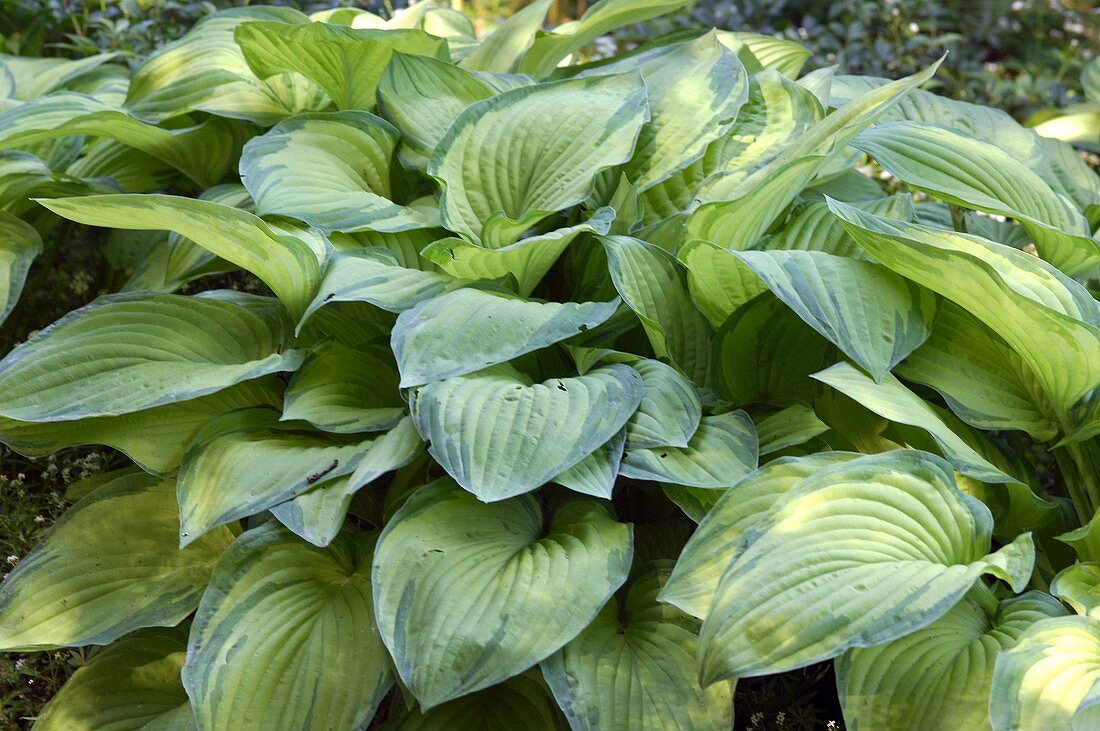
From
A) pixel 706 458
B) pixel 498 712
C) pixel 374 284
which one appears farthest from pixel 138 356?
pixel 706 458

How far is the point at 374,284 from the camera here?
Answer: 4.71ft

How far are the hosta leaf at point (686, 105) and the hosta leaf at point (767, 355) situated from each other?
0.33 metres

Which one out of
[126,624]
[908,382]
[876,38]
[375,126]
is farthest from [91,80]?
[876,38]

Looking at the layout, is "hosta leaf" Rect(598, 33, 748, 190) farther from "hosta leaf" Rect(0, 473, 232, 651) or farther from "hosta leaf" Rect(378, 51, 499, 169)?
"hosta leaf" Rect(0, 473, 232, 651)

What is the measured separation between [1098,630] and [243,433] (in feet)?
3.50

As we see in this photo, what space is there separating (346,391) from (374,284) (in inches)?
6.2

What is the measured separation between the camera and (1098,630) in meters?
1.12

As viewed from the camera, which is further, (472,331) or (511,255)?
(511,255)

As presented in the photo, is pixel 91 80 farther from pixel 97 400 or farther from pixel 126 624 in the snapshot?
pixel 126 624

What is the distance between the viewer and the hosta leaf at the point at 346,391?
139 centimetres

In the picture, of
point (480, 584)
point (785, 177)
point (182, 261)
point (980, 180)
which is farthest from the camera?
point (182, 261)

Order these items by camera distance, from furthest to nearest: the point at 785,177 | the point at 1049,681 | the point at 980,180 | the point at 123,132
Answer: the point at 123,132, the point at 980,180, the point at 785,177, the point at 1049,681

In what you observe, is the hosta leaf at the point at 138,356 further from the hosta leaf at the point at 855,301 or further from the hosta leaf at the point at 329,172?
the hosta leaf at the point at 855,301

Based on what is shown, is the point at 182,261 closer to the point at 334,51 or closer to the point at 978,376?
the point at 334,51
